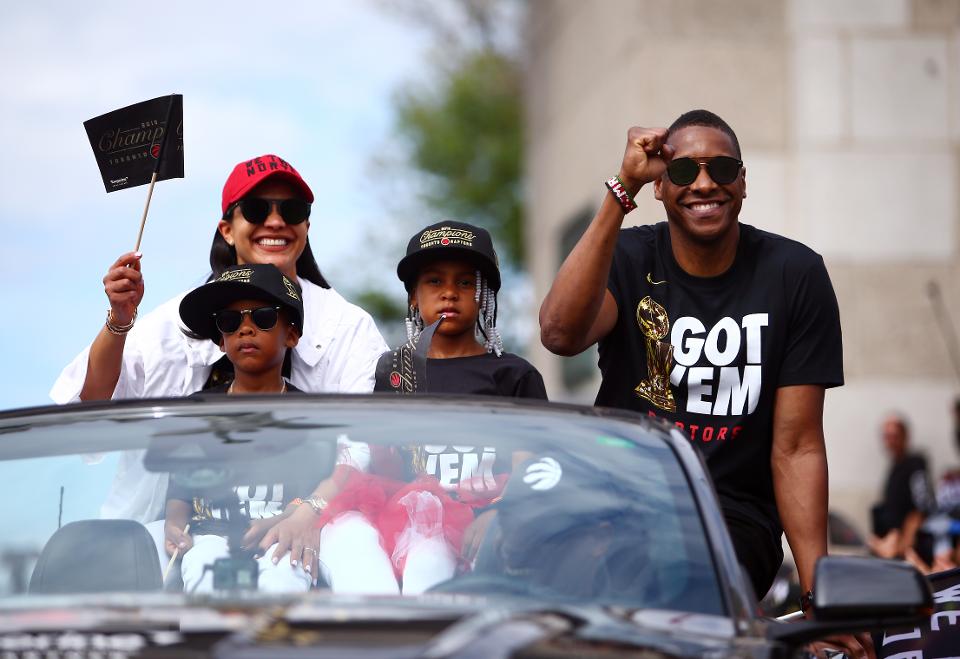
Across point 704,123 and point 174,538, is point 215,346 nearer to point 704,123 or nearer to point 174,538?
point 704,123

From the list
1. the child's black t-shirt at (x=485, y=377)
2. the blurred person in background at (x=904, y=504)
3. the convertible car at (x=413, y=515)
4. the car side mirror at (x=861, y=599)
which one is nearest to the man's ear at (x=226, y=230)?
the child's black t-shirt at (x=485, y=377)

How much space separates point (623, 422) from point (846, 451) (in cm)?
1228

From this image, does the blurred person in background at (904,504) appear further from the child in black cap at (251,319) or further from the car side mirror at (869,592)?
the car side mirror at (869,592)

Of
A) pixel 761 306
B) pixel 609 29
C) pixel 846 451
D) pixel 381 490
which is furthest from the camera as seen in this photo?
pixel 609 29

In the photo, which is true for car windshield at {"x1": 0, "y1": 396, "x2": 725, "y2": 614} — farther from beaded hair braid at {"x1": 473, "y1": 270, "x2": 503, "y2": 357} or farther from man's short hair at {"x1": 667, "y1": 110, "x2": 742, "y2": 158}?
beaded hair braid at {"x1": 473, "y1": 270, "x2": 503, "y2": 357}

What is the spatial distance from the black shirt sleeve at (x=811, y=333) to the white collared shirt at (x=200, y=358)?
1.50m

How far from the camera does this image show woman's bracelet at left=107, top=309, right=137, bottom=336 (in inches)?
222

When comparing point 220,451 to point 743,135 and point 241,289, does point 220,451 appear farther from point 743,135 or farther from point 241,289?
point 743,135

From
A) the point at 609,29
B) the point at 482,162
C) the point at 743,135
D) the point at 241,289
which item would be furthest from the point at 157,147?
the point at 482,162

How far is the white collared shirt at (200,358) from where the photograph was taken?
5.92m

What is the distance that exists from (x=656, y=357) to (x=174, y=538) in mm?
1824

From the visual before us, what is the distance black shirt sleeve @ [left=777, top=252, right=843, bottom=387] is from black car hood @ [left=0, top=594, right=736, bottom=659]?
202 centimetres

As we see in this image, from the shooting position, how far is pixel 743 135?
52.9 feet

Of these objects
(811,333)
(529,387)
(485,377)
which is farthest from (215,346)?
(811,333)
